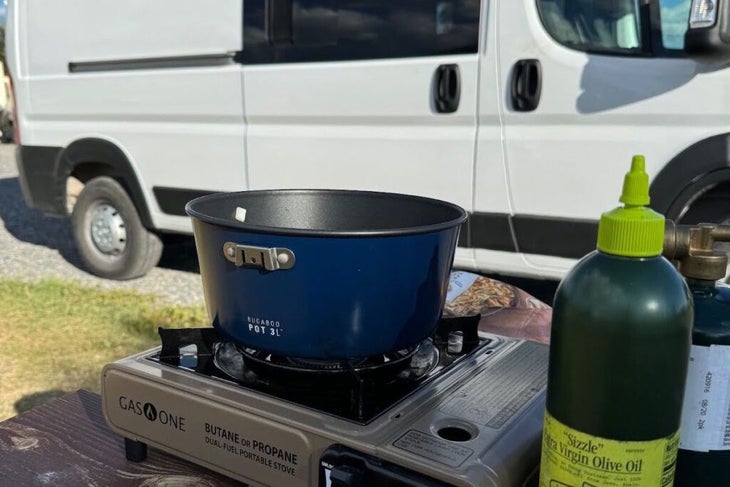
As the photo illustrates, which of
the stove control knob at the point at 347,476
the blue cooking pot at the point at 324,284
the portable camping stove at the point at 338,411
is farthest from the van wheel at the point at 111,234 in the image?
the stove control knob at the point at 347,476

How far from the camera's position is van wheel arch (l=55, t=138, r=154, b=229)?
13.7 ft

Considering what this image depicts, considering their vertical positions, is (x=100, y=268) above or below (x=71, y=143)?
below

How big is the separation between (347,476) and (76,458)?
61cm

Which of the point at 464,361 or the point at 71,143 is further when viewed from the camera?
the point at 71,143

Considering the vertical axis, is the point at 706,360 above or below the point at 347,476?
above

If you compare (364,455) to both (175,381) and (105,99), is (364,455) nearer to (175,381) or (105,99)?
(175,381)

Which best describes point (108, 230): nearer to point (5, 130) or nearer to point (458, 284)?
point (458, 284)

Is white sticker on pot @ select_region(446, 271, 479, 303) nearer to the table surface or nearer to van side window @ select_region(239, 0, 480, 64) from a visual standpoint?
the table surface

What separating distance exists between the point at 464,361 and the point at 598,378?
0.43 m

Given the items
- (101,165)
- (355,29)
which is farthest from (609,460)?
(101,165)

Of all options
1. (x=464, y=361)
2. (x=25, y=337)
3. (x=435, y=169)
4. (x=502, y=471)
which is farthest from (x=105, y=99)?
(x=502, y=471)

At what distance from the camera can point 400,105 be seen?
311 centimetres

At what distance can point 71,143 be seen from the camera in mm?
4344

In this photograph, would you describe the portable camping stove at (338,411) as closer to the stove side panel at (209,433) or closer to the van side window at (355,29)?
the stove side panel at (209,433)
